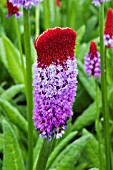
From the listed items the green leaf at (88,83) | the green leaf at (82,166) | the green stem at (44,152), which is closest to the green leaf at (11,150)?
the green stem at (44,152)

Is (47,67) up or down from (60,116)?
up

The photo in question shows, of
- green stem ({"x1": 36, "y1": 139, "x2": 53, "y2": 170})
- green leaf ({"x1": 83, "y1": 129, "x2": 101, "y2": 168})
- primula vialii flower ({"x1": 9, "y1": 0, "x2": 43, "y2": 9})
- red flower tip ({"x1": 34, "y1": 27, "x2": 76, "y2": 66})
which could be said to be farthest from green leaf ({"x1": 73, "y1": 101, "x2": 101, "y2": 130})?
red flower tip ({"x1": 34, "y1": 27, "x2": 76, "y2": 66})

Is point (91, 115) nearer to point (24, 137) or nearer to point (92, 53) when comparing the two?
point (24, 137)

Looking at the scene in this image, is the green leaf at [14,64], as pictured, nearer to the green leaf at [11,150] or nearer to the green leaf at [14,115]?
the green leaf at [14,115]

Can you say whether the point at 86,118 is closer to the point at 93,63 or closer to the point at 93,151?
the point at 93,151

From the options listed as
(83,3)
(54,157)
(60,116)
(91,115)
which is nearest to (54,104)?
(60,116)
